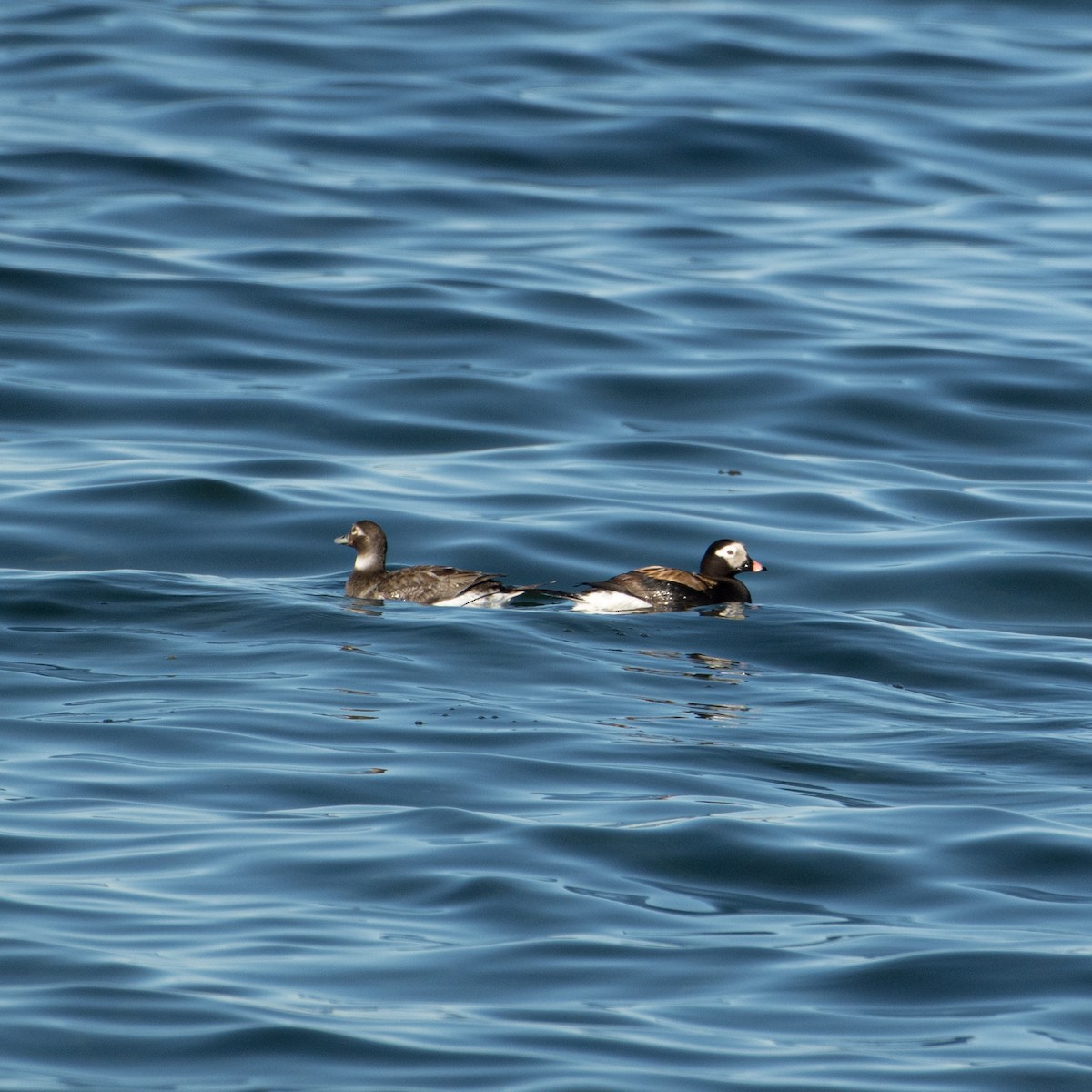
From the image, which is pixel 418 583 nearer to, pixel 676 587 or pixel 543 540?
pixel 676 587

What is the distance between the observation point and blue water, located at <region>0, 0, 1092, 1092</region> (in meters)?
7.01

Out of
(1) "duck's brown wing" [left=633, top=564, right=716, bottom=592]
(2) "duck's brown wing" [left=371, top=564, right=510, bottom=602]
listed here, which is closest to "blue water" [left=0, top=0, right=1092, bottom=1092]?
(2) "duck's brown wing" [left=371, top=564, right=510, bottom=602]

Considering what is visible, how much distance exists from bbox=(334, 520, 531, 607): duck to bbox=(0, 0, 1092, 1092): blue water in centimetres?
25

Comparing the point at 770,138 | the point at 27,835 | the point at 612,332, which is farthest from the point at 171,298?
the point at 27,835

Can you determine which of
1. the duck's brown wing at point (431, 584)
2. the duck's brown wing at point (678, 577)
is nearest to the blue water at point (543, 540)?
the duck's brown wing at point (431, 584)

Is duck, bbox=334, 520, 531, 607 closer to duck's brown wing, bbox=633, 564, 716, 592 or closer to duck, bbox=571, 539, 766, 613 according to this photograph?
duck, bbox=571, 539, 766, 613

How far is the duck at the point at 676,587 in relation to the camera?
12828 mm

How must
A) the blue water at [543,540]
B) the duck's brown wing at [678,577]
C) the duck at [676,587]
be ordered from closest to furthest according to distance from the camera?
the blue water at [543,540] < the duck at [676,587] < the duck's brown wing at [678,577]

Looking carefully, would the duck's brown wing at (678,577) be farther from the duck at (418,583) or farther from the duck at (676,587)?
the duck at (418,583)

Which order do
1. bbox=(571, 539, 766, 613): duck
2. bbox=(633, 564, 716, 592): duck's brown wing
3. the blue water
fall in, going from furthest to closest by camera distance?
bbox=(633, 564, 716, 592): duck's brown wing, bbox=(571, 539, 766, 613): duck, the blue water

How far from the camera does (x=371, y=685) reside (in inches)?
430

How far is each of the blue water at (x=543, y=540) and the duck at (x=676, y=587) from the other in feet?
0.99

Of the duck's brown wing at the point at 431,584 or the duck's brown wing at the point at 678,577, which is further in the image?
the duck's brown wing at the point at 678,577

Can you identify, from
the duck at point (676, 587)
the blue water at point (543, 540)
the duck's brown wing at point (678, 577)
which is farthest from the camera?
the duck's brown wing at point (678, 577)
